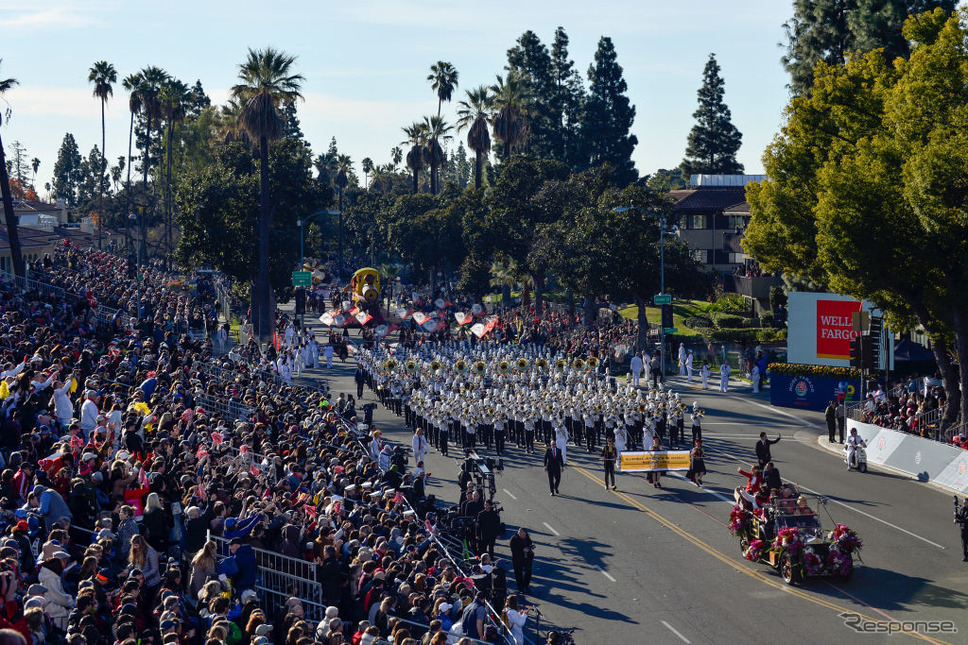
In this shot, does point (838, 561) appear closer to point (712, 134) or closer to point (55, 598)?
point (55, 598)

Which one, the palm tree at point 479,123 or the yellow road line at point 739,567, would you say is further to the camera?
the palm tree at point 479,123

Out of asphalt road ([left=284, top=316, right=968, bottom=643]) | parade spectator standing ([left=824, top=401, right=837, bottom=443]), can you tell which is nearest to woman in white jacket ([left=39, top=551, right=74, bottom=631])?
asphalt road ([left=284, top=316, right=968, bottom=643])

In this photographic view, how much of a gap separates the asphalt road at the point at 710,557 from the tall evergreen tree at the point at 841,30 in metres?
19.9

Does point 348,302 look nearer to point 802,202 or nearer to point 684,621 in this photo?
point 802,202

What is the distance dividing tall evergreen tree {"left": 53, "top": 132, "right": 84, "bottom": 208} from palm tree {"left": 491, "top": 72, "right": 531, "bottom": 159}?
114 meters

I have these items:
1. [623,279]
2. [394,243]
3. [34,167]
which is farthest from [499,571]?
[34,167]

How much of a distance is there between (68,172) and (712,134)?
12244 centimetres

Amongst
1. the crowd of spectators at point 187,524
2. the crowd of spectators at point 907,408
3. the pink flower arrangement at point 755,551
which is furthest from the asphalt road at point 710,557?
the crowd of spectators at point 187,524

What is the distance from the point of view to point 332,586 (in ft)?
49.3

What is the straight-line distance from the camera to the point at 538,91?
86.4 metres

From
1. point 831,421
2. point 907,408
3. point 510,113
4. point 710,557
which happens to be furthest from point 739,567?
point 510,113

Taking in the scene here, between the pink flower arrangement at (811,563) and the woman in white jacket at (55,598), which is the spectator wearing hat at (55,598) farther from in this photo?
the pink flower arrangement at (811,563)

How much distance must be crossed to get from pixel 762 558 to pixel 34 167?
660 feet

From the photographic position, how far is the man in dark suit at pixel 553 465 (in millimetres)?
27844
